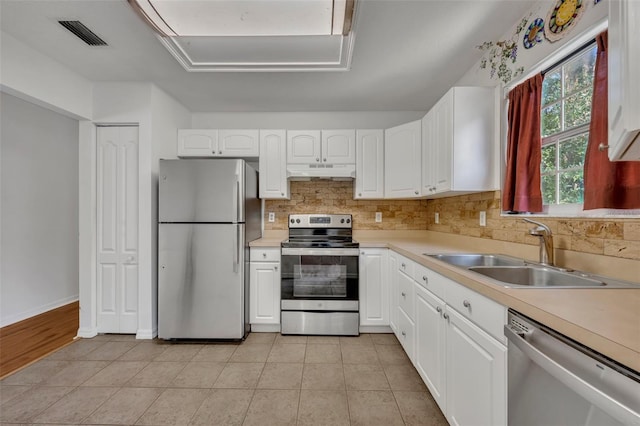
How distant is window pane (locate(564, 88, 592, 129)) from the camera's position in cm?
145

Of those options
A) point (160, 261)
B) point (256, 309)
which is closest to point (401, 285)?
point (256, 309)

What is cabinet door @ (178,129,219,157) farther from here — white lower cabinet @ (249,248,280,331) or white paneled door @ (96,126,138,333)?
white lower cabinet @ (249,248,280,331)

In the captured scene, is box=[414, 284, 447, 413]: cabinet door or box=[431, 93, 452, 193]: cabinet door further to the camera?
box=[431, 93, 452, 193]: cabinet door

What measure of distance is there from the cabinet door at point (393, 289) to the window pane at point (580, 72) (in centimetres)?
164

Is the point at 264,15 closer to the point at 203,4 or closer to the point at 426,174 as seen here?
the point at 203,4

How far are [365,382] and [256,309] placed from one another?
127cm

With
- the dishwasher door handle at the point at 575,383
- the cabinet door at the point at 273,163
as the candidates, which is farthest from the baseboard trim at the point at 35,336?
the dishwasher door handle at the point at 575,383

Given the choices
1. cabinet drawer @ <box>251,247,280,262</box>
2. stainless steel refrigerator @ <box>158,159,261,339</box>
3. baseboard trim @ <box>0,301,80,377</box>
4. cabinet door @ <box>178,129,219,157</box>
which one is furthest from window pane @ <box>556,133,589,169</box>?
baseboard trim @ <box>0,301,80,377</box>

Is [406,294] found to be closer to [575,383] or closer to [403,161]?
[403,161]

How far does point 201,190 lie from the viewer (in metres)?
2.50

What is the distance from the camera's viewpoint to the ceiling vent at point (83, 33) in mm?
1820

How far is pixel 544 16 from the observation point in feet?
5.30

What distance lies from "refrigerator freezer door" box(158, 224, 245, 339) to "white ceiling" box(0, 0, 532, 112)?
1409 millimetres

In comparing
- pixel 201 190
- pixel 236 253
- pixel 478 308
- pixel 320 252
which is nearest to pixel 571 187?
pixel 478 308
